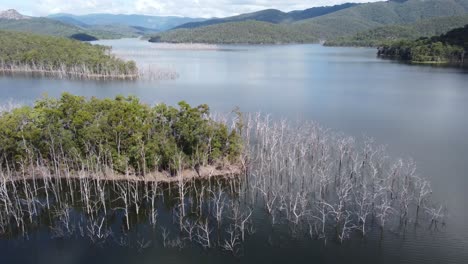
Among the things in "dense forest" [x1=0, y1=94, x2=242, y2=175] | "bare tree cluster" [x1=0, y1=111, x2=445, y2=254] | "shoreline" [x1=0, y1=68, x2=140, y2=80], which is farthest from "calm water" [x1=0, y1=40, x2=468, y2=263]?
"dense forest" [x1=0, y1=94, x2=242, y2=175]

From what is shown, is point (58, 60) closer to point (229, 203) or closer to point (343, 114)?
point (343, 114)

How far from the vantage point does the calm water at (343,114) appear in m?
22.5

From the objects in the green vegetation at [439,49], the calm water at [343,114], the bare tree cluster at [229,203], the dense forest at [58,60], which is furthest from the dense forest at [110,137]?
the green vegetation at [439,49]

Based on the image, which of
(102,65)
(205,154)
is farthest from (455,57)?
(205,154)

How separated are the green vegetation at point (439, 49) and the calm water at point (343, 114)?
17339mm

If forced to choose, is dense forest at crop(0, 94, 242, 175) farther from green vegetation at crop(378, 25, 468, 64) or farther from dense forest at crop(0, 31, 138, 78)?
green vegetation at crop(378, 25, 468, 64)

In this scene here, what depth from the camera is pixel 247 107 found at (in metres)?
58.2

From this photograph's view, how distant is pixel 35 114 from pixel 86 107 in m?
3.97

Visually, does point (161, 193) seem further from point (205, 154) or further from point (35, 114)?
point (35, 114)

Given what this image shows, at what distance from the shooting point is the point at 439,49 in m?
120

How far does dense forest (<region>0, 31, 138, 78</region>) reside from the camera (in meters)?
94.1

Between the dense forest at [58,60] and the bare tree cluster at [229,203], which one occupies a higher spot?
the dense forest at [58,60]

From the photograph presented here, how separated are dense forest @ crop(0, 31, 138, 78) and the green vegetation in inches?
3513

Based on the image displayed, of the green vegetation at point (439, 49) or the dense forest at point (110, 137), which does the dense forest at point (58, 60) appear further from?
the green vegetation at point (439, 49)
